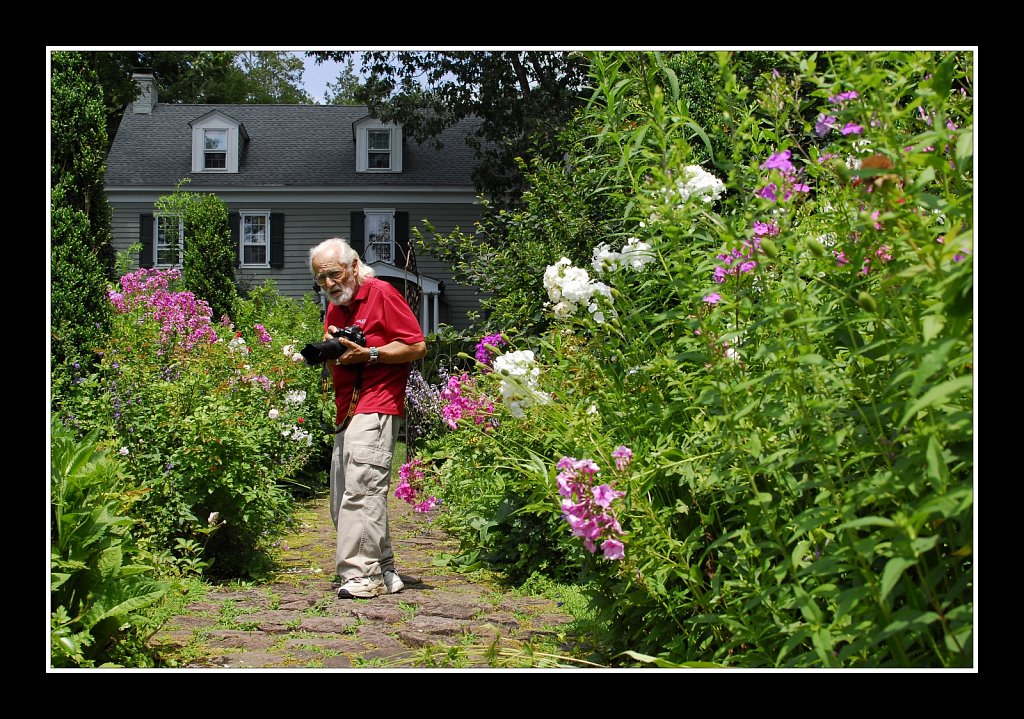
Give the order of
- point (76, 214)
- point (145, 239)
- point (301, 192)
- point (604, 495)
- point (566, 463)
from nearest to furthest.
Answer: point (604, 495) < point (566, 463) < point (76, 214) < point (145, 239) < point (301, 192)

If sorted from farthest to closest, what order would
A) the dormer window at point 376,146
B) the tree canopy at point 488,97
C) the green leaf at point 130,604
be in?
the dormer window at point 376,146 → the tree canopy at point 488,97 → the green leaf at point 130,604

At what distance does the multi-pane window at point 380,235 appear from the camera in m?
22.9

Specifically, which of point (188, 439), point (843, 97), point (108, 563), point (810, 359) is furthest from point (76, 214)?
point (810, 359)

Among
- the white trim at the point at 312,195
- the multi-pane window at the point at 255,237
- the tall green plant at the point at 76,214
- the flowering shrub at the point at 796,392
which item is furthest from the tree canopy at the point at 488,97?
the flowering shrub at the point at 796,392

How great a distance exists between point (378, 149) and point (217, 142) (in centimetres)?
426

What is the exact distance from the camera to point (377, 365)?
14.9 feet

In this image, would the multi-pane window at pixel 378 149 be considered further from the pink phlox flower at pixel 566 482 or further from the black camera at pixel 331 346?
the pink phlox flower at pixel 566 482

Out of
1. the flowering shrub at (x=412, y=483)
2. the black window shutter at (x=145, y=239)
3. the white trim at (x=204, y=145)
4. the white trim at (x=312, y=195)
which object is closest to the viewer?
the flowering shrub at (x=412, y=483)

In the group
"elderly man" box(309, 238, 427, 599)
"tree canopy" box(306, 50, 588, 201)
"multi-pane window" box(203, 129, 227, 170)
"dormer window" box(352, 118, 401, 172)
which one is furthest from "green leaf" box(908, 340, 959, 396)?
"multi-pane window" box(203, 129, 227, 170)

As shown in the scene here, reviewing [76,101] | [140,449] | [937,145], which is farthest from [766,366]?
[76,101]

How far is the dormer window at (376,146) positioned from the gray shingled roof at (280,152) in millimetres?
260

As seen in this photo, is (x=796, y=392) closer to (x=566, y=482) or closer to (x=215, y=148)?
(x=566, y=482)

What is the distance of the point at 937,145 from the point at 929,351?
42 cm

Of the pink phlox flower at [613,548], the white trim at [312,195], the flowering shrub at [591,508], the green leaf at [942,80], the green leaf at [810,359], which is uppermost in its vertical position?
the white trim at [312,195]
